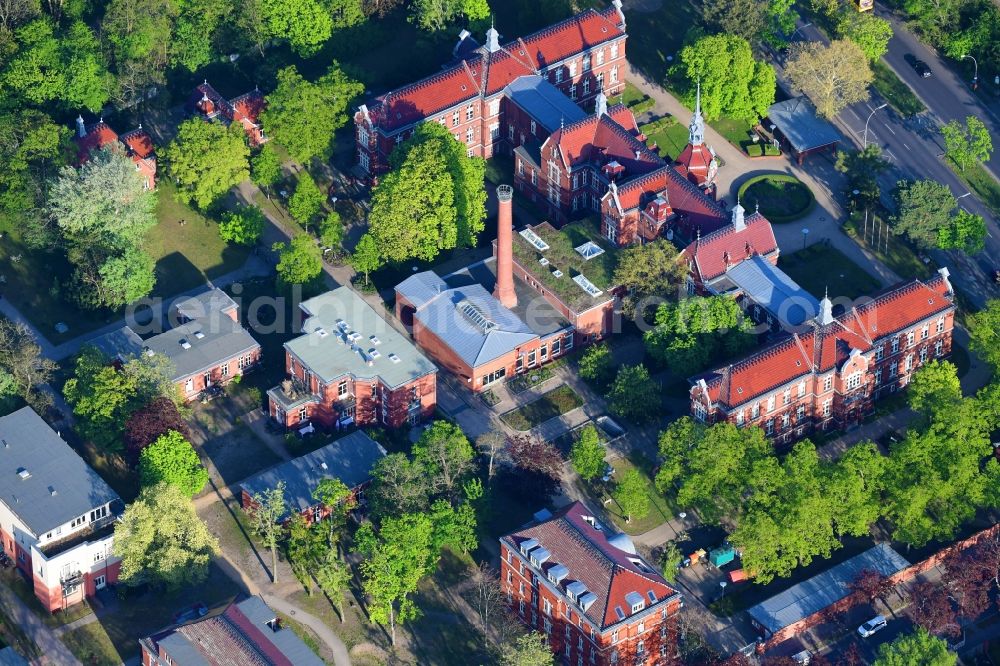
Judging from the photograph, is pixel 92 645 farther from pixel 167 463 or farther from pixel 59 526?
pixel 167 463

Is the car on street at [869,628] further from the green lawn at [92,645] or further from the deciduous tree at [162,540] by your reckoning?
the green lawn at [92,645]

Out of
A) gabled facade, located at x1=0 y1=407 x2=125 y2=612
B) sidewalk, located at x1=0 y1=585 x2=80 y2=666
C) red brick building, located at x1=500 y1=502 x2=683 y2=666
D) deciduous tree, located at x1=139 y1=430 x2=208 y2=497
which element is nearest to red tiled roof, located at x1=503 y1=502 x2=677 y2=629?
red brick building, located at x1=500 y1=502 x2=683 y2=666

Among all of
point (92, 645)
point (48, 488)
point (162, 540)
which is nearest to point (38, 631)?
point (92, 645)

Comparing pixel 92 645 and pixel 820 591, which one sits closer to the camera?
pixel 92 645

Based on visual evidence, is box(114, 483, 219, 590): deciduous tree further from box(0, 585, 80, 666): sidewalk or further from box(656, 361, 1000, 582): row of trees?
box(656, 361, 1000, 582): row of trees

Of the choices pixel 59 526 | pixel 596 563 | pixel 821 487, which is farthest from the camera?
pixel 821 487

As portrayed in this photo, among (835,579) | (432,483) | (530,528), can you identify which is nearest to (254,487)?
(432,483)

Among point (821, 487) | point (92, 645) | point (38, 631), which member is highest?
point (821, 487)
